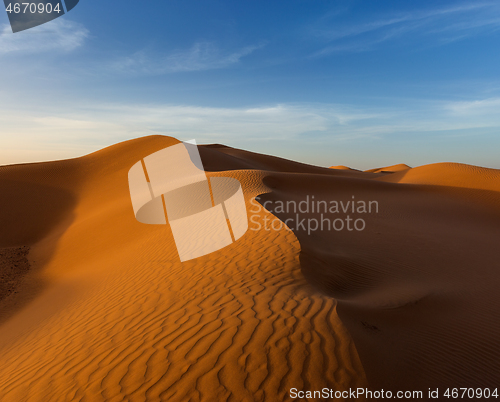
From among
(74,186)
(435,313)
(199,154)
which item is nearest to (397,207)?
(435,313)

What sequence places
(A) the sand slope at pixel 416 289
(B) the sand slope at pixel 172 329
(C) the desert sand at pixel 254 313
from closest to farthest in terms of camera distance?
(B) the sand slope at pixel 172 329 < (C) the desert sand at pixel 254 313 < (A) the sand slope at pixel 416 289

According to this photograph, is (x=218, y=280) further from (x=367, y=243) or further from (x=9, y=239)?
(x=9, y=239)

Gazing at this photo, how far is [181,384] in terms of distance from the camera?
3166mm

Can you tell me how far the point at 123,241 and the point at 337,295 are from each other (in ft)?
27.4

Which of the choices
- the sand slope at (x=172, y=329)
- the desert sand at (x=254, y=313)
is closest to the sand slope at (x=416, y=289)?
the desert sand at (x=254, y=313)

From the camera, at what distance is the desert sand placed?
3396 millimetres

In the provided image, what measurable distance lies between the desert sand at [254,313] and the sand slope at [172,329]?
22 millimetres

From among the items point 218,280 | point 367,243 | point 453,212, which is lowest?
point 453,212

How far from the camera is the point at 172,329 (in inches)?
163

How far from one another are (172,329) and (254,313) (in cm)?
115

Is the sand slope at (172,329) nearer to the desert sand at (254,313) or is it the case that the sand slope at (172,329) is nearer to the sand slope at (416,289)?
the desert sand at (254,313)

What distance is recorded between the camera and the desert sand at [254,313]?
3396mm

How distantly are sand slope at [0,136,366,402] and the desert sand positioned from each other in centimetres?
2

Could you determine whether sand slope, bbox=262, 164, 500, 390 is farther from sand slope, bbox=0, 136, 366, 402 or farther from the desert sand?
sand slope, bbox=0, 136, 366, 402
